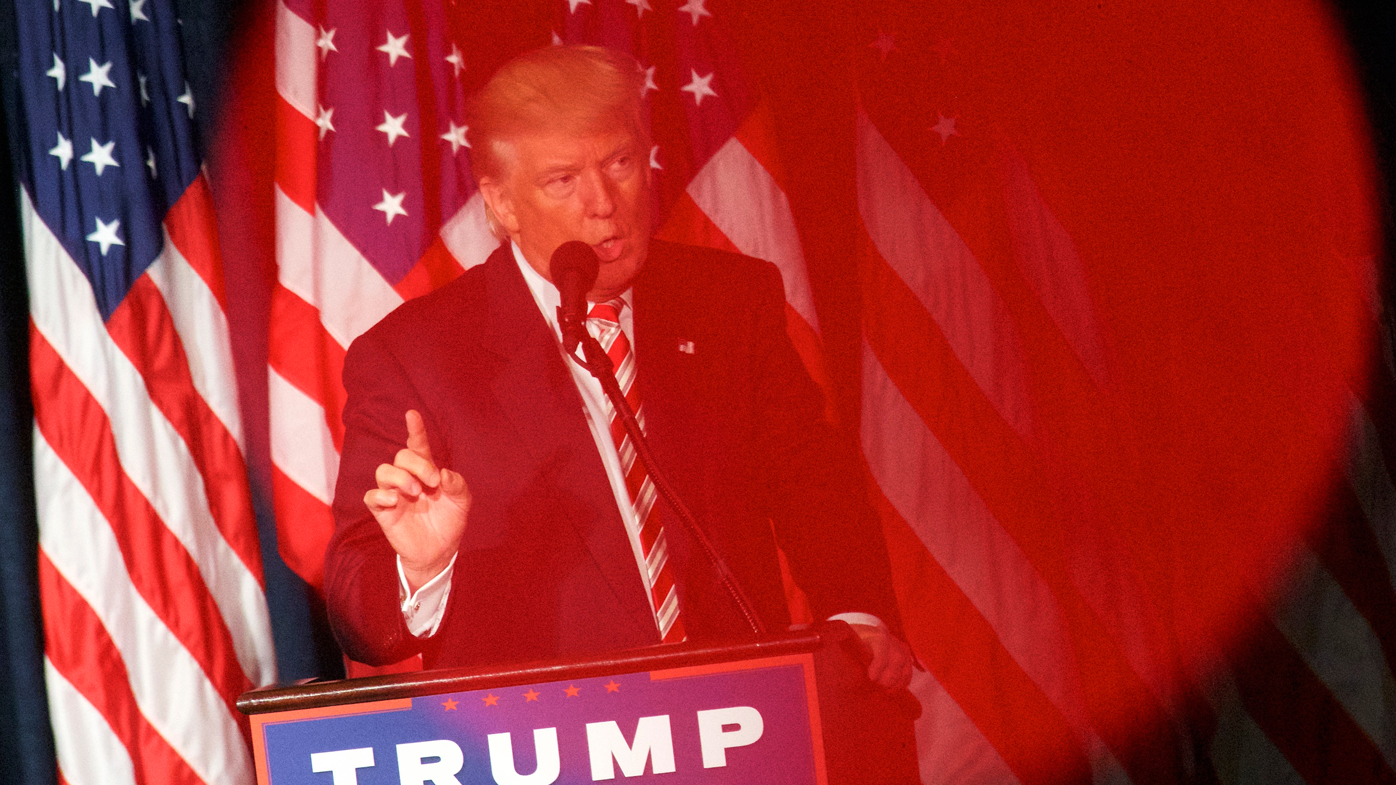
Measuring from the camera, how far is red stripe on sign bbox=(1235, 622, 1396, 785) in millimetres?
2602

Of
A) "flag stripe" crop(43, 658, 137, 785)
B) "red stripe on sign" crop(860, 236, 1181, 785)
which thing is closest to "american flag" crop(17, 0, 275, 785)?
"flag stripe" crop(43, 658, 137, 785)

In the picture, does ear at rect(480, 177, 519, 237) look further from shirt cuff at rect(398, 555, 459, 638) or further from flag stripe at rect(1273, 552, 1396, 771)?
flag stripe at rect(1273, 552, 1396, 771)

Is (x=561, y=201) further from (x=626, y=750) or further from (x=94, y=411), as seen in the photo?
(x=626, y=750)

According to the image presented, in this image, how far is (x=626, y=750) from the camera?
49.1 inches

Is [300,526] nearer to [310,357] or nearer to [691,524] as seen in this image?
[310,357]

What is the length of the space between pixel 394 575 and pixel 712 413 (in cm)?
85

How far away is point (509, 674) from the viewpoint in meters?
1.24

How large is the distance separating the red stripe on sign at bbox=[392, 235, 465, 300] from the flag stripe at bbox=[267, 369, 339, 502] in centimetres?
32

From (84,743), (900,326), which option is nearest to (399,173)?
(900,326)

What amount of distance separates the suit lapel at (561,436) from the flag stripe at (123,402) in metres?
0.75

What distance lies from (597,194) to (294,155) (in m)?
0.75

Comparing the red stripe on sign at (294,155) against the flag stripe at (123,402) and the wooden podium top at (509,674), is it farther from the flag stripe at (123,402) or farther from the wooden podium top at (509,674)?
the wooden podium top at (509,674)

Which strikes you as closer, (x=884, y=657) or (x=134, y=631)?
(x=884, y=657)

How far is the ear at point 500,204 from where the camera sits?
93.0 inches
